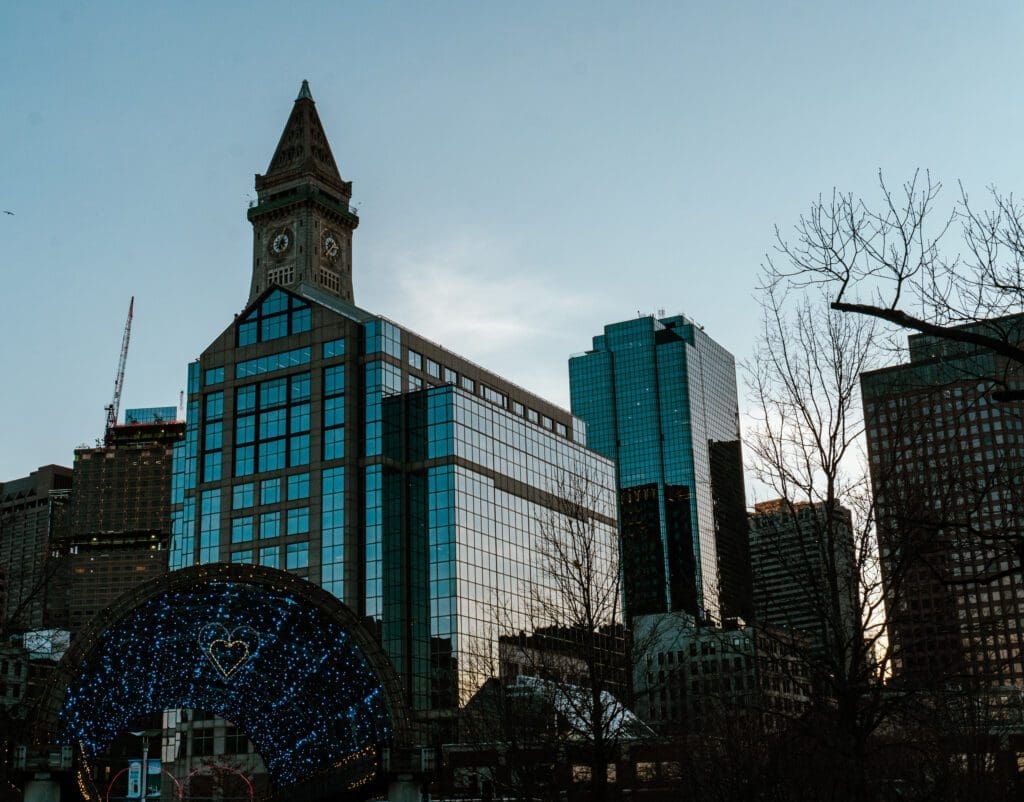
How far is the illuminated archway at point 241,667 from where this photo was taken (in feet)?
143

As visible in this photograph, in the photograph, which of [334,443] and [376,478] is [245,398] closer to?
[334,443]

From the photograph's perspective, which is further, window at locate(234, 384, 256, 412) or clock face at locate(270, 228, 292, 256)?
clock face at locate(270, 228, 292, 256)

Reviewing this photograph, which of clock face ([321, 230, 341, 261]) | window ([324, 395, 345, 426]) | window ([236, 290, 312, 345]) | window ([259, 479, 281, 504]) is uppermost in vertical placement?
clock face ([321, 230, 341, 261])

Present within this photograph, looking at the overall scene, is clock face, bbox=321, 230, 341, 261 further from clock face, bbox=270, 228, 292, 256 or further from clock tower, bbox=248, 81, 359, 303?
clock face, bbox=270, 228, 292, 256

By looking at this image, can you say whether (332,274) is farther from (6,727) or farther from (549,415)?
(6,727)

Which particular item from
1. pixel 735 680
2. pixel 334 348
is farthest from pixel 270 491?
pixel 735 680

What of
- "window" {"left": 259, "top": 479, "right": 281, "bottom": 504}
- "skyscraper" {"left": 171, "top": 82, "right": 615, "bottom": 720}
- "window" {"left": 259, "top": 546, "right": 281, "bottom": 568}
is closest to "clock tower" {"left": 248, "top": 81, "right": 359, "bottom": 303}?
"skyscraper" {"left": 171, "top": 82, "right": 615, "bottom": 720}

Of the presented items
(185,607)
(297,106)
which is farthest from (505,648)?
(297,106)

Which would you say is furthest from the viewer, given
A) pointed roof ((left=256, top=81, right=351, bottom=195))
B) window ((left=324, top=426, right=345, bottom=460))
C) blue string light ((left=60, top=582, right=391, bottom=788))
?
pointed roof ((left=256, top=81, right=351, bottom=195))

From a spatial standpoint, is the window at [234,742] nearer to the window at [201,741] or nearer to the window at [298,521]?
the window at [201,741]

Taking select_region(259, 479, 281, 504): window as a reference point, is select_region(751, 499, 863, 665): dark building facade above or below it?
below

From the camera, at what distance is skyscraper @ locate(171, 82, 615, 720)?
108 metres

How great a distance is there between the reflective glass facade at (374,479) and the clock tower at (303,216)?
39050 mm

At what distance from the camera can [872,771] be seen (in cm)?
2356
